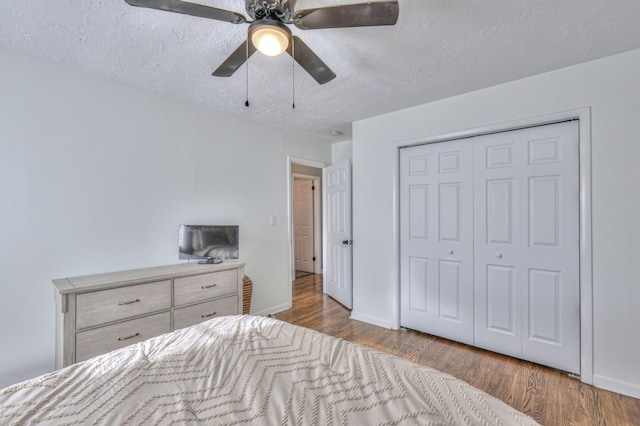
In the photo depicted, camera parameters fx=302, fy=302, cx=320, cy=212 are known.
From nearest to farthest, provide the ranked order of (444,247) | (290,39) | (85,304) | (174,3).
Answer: (174,3), (290,39), (85,304), (444,247)

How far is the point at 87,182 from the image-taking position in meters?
2.33

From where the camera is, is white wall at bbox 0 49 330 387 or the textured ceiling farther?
white wall at bbox 0 49 330 387

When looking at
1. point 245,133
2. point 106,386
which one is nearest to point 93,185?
point 245,133

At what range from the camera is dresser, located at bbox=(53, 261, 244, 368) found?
191cm

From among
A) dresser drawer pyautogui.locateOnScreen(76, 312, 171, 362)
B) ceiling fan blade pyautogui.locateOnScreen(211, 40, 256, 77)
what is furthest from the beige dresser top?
ceiling fan blade pyautogui.locateOnScreen(211, 40, 256, 77)

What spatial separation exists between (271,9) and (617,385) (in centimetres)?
318

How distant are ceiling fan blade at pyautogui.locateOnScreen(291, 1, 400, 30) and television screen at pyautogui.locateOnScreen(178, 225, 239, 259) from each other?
6.53 feet

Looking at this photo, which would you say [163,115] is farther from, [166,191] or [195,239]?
[195,239]

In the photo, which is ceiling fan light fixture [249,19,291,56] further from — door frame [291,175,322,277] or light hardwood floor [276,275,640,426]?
door frame [291,175,322,277]

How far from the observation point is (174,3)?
1224mm

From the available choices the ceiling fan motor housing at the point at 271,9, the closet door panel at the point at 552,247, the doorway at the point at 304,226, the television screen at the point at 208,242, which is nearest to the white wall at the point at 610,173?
the closet door panel at the point at 552,247

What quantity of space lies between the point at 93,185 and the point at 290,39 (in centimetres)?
199

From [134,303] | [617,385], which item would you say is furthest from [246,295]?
[617,385]

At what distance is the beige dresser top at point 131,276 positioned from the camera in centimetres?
198
